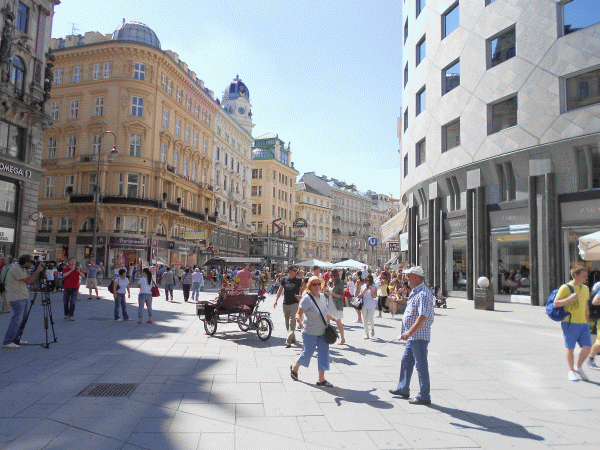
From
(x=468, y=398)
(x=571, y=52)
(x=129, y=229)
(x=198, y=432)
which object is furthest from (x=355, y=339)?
(x=129, y=229)

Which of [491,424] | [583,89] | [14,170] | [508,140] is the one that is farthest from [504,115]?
[14,170]

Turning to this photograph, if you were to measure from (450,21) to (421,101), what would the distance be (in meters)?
5.44

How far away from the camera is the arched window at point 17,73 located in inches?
982

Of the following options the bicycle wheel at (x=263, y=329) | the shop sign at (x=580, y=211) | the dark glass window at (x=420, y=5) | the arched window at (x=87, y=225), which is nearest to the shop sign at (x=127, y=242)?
the arched window at (x=87, y=225)

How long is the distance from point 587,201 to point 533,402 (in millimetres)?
17386

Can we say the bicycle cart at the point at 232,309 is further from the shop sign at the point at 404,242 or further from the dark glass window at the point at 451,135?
the shop sign at the point at 404,242

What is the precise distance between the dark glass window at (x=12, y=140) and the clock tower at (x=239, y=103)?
52706 mm

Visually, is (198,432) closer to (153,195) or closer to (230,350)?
(230,350)

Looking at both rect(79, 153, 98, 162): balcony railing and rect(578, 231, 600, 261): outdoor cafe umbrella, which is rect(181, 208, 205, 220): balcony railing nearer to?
rect(79, 153, 98, 162): balcony railing

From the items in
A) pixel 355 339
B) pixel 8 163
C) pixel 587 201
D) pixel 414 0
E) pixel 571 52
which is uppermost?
pixel 414 0

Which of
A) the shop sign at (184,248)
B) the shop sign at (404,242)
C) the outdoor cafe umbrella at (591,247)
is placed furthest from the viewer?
the shop sign at (184,248)

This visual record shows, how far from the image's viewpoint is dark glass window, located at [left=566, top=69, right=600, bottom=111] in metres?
20.2

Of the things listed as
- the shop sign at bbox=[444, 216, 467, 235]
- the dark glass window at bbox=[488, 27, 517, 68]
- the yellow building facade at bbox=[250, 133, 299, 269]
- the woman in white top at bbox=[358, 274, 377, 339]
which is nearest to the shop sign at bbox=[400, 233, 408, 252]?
the shop sign at bbox=[444, 216, 467, 235]

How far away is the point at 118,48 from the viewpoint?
43562mm
